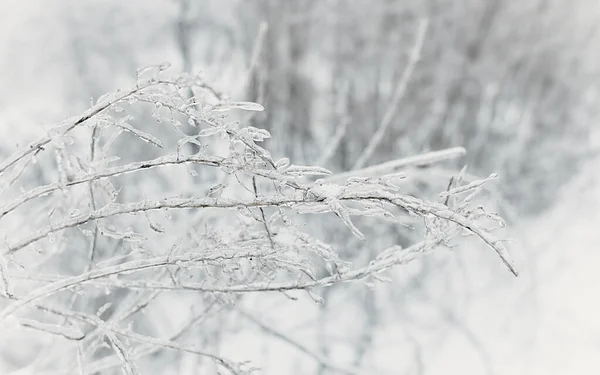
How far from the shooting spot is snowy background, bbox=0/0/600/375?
8.17ft

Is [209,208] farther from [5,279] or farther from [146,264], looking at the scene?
[5,279]

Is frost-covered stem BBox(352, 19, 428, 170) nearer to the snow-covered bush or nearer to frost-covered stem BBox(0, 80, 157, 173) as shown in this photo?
the snow-covered bush

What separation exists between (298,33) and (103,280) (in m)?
2.81

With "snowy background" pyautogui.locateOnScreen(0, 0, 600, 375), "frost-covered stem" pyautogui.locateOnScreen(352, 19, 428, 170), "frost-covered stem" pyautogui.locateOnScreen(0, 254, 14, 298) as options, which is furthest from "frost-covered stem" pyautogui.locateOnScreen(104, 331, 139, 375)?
"snowy background" pyautogui.locateOnScreen(0, 0, 600, 375)

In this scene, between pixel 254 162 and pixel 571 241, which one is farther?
pixel 571 241

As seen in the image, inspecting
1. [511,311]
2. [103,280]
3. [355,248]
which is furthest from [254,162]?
[511,311]

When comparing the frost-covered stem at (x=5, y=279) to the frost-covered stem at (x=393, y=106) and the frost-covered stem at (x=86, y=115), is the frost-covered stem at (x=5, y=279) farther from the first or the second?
the frost-covered stem at (x=393, y=106)

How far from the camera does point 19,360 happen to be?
6.14ft

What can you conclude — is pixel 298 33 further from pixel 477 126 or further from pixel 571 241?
pixel 571 241

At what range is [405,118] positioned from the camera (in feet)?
11.1

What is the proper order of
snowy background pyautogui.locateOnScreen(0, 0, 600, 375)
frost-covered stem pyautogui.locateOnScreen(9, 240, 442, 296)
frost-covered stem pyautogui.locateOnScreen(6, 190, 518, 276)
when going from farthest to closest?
snowy background pyautogui.locateOnScreen(0, 0, 600, 375) → frost-covered stem pyautogui.locateOnScreen(9, 240, 442, 296) → frost-covered stem pyautogui.locateOnScreen(6, 190, 518, 276)

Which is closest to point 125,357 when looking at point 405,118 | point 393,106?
point 393,106

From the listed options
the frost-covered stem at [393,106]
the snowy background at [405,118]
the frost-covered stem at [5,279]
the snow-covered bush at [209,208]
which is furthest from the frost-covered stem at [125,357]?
the snowy background at [405,118]

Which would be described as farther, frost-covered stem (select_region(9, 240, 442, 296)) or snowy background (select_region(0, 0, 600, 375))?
snowy background (select_region(0, 0, 600, 375))
